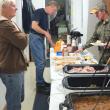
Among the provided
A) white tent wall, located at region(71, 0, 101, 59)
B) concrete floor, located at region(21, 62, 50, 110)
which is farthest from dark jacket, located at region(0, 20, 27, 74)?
white tent wall, located at region(71, 0, 101, 59)

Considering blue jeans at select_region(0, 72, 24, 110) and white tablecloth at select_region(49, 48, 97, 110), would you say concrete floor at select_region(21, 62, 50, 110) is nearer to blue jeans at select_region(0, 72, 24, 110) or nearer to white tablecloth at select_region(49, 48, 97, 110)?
blue jeans at select_region(0, 72, 24, 110)

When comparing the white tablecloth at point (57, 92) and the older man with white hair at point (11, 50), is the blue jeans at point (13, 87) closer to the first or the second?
the older man with white hair at point (11, 50)

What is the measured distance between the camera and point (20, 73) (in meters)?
2.70

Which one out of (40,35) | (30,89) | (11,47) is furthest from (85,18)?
(11,47)

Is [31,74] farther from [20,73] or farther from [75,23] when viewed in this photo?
[20,73]

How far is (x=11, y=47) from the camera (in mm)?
2605

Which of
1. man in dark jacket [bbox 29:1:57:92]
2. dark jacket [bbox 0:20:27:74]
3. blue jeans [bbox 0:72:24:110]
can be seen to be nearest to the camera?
dark jacket [bbox 0:20:27:74]

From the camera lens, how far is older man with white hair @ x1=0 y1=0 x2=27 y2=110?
Answer: 249cm

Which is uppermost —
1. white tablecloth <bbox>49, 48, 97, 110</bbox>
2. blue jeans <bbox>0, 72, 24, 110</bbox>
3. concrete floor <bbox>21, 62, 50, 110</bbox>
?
white tablecloth <bbox>49, 48, 97, 110</bbox>

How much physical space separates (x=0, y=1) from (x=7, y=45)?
1.65 feet

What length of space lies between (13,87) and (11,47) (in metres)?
0.38

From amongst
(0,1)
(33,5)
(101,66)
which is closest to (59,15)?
(33,5)

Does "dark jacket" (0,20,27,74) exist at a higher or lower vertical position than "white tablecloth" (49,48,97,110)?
higher

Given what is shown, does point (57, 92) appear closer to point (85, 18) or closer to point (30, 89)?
point (30, 89)
